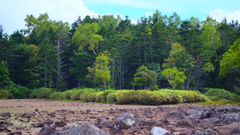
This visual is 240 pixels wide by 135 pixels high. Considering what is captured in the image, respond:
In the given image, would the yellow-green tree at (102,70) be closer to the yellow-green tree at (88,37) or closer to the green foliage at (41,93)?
the yellow-green tree at (88,37)

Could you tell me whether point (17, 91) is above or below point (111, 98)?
above

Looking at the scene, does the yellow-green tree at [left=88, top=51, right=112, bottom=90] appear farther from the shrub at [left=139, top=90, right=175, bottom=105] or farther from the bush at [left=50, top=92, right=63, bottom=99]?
the shrub at [left=139, top=90, right=175, bottom=105]

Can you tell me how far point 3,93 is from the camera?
34656 millimetres

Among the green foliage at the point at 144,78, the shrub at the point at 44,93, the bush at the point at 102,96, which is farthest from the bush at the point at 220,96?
the shrub at the point at 44,93

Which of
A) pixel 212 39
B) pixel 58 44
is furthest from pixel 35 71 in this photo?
pixel 212 39

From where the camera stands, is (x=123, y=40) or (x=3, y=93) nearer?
(x=3, y=93)

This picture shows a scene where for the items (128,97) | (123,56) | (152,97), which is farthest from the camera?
(123,56)

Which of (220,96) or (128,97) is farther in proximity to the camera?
(220,96)

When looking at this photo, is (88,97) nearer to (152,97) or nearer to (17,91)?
(152,97)

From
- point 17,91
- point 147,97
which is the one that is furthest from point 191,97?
point 17,91

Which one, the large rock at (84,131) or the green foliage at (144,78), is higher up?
the green foliage at (144,78)

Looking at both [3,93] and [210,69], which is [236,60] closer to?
[210,69]

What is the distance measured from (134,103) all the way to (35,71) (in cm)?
2446

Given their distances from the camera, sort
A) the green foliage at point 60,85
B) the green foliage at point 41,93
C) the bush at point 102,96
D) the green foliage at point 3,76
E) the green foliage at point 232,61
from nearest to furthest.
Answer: the green foliage at point 232,61 → the bush at point 102,96 → the green foliage at point 3,76 → the green foliage at point 41,93 → the green foliage at point 60,85
